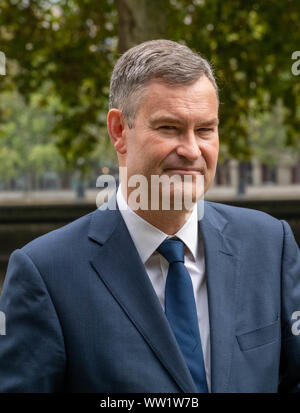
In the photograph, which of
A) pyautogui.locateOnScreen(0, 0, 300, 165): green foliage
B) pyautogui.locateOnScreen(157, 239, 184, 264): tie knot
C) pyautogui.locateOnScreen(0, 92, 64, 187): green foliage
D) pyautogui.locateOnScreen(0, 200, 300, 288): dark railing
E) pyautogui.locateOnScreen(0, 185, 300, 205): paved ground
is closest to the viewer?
pyautogui.locateOnScreen(157, 239, 184, 264): tie knot

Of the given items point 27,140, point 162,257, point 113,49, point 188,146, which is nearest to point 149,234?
point 162,257

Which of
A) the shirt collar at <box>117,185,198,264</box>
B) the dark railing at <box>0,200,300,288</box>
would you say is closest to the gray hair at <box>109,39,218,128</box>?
the shirt collar at <box>117,185,198,264</box>

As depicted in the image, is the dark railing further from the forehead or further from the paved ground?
the paved ground

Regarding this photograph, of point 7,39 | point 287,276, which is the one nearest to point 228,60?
point 7,39

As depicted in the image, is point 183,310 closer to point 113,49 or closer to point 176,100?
point 176,100

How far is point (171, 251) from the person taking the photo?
181cm

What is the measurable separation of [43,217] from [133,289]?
42.5 feet

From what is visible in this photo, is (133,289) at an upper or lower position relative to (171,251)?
lower

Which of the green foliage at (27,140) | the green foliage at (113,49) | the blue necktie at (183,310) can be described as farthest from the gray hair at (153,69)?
the green foliage at (27,140)

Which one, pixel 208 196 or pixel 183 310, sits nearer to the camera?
pixel 183 310

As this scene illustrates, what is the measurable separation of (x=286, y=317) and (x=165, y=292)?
41cm

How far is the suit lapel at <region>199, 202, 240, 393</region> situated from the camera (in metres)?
1.73

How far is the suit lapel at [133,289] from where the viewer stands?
1.68m
